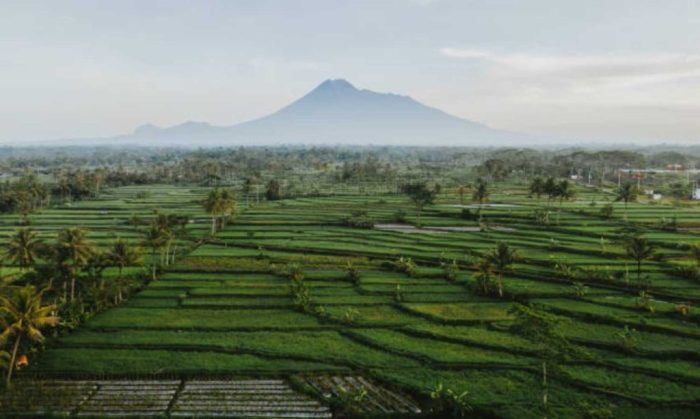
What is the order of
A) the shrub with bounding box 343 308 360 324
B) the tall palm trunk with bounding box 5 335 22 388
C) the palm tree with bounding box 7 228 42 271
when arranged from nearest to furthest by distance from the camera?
the tall palm trunk with bounding box 5 335 22 388 → the shrub with bounding box 343 308 360 324 → the palm tree with bounding box 7 228 42 271

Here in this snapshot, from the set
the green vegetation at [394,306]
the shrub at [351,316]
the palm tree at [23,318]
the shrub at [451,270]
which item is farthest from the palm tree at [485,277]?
the palm tree at [23,318]

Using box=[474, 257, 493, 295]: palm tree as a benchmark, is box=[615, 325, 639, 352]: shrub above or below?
below

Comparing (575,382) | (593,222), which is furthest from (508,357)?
(593,222)

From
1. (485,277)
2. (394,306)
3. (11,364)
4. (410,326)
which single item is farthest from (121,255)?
(485,277)

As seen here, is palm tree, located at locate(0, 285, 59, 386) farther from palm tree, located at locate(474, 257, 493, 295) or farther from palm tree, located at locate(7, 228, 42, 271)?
palm tree, located at locate(474, 257, 493, 295)

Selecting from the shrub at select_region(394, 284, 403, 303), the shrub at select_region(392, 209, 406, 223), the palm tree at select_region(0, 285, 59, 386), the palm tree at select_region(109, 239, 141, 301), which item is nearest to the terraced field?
the shrub at select_region(394, 284, 403, 303)

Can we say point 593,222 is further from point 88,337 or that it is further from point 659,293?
point 88,337

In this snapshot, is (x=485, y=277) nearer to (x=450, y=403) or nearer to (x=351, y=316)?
(x=351, y=316)
